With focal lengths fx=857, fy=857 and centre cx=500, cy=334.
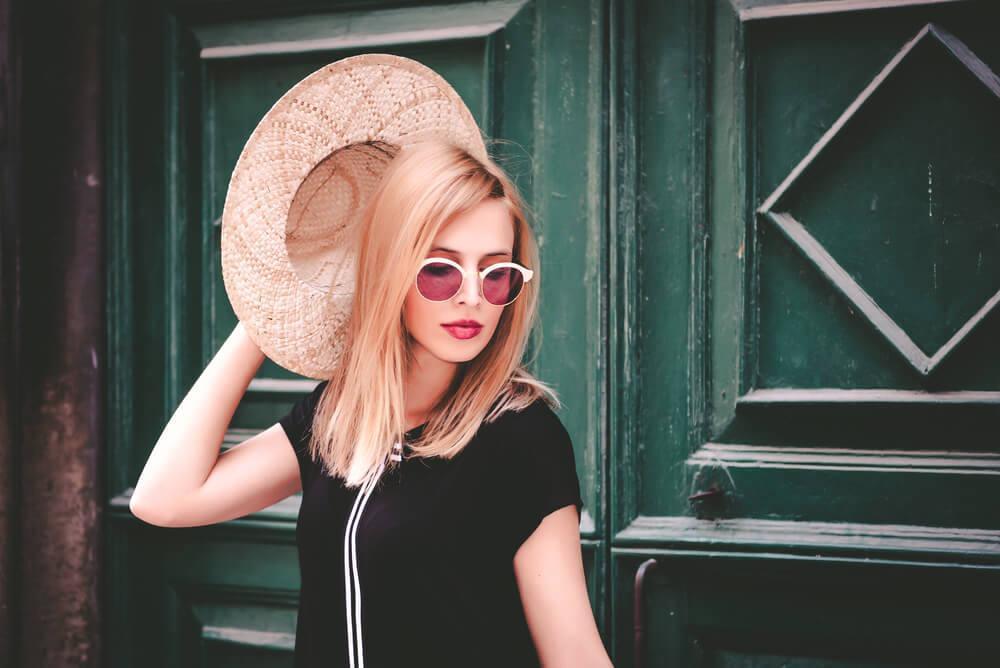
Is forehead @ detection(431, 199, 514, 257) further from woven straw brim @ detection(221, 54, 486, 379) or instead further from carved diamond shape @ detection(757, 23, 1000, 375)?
carved diamond shape @ detection(757, 23, 1000, 375)

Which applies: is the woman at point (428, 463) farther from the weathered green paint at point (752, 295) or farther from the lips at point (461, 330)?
the weathered green paint at point (752, 295)

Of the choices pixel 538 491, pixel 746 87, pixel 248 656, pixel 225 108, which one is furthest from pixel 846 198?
pixel 248 656

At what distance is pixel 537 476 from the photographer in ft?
4.79

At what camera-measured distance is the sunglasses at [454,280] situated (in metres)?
1.48

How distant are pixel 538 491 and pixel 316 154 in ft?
2.38

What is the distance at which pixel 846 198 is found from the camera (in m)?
2.06

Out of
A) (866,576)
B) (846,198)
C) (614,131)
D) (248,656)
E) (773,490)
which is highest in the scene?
(614,131)

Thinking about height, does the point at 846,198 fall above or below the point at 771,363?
above

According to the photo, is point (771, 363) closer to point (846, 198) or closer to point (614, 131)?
point (846, 198)

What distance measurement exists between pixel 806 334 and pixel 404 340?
105cm

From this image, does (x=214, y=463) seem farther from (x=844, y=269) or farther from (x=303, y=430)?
(x=844, y=269)

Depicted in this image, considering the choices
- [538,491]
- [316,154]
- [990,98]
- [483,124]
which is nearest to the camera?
[538,491]

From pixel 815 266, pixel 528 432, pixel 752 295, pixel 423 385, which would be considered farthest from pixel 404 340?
pixel 815 266

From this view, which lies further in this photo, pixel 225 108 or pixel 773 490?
pixel 225 108
